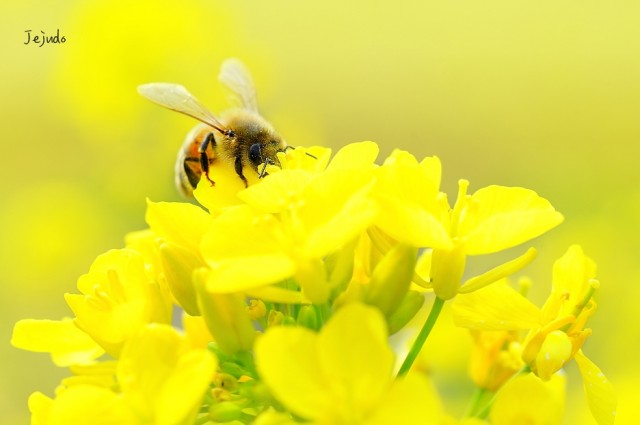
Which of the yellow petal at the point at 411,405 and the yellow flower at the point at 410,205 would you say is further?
the yellow flower at the point at 410,205

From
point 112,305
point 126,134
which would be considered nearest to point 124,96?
point 126,134

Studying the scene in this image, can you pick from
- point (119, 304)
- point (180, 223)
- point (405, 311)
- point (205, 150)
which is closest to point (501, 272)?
point (405, 311)

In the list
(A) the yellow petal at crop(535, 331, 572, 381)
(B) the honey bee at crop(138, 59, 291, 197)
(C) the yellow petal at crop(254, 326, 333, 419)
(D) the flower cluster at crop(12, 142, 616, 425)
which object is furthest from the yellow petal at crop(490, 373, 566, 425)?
(B) the honey bee at crop(138, 59, 291, 197)

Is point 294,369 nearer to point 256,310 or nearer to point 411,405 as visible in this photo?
point 411,405

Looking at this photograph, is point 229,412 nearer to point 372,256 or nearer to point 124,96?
point 372,256

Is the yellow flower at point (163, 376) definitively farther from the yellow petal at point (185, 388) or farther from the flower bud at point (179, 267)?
the flower bud at point (179, 267)

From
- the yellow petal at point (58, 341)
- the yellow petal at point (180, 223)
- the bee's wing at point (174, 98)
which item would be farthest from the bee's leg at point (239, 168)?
the yellow petal at point (58, 341)
